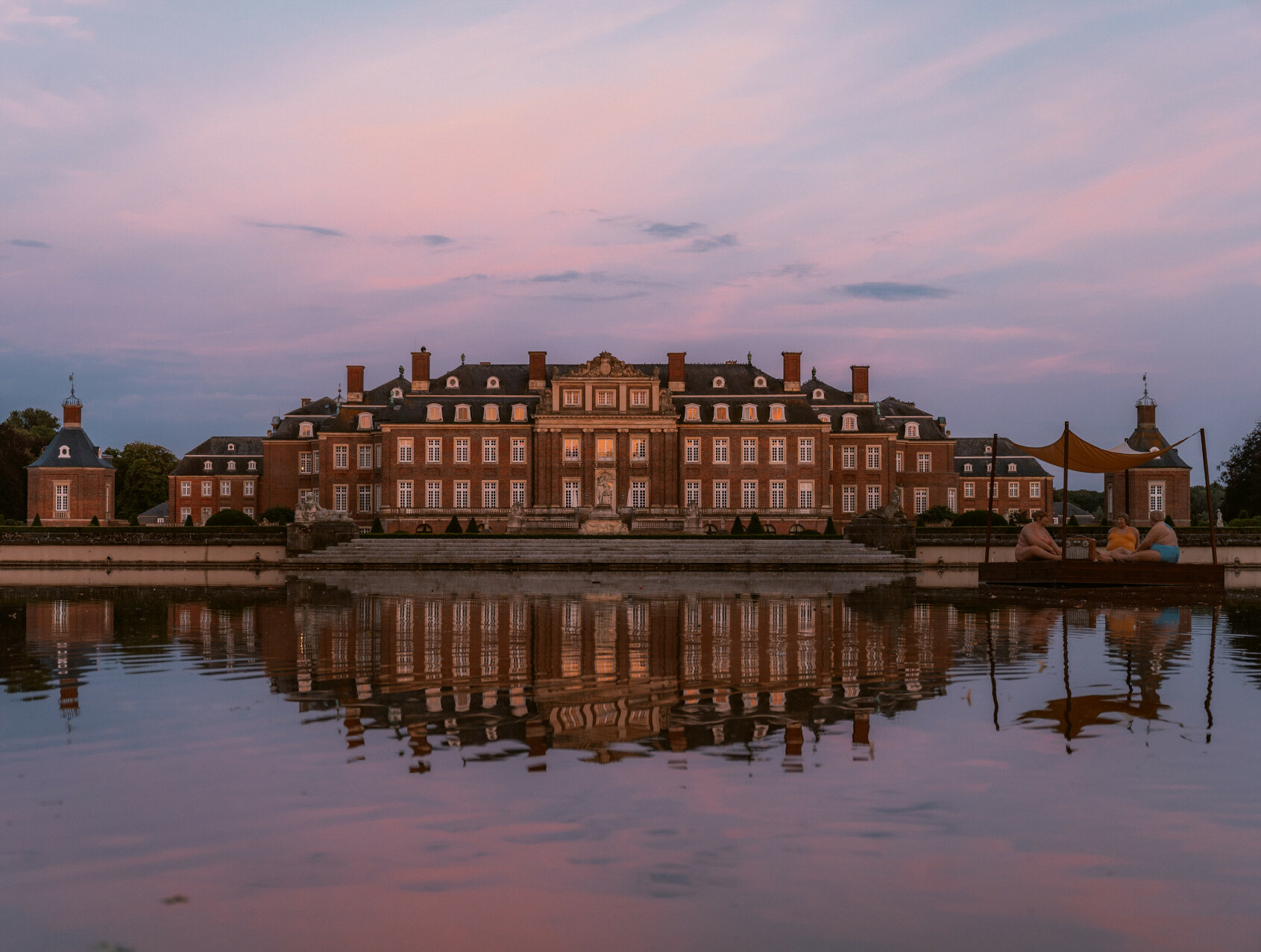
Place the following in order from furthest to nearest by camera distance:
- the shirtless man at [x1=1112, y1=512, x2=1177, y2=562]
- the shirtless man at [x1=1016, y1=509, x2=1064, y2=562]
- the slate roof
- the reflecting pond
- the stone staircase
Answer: the slate roof → the stone staircase → the shirtless man at [x1=1016, y1=509, x2=1064, y2=562] → the shirtless man at [x1=1112, y1=512, x2=1177, y2=562] → the reflecting pond

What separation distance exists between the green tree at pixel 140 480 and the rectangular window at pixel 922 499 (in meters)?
59.3

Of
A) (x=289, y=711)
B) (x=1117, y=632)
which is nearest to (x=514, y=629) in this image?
(x=289, y=711)

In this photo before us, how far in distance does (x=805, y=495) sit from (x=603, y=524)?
19.8 m

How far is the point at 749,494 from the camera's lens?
70.0 m

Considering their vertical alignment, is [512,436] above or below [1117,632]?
above

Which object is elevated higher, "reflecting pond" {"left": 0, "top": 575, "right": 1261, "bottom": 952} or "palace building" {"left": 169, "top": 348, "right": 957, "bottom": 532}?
"palace building" {"left": 169, "top": 348, "right": 957, "bottom": 532}

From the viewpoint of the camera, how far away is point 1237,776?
7.88 metres

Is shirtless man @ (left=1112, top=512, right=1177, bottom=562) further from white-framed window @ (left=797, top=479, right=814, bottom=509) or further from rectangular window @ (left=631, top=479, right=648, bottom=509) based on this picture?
rectangular window @ (left=631, top=479, right=648, bottom=509)

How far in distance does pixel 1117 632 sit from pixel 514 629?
939 cm

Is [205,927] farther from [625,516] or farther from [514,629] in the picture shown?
[625,516]

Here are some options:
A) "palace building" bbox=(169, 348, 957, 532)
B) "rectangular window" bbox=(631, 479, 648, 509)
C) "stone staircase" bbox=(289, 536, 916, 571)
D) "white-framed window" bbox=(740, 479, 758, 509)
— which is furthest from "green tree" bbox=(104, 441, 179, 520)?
"stone staircase" bbox=(289, 536, 916, 571)

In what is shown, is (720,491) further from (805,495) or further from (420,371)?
(420,371)

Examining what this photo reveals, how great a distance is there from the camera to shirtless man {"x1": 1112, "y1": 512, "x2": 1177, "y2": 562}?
20.0 meters

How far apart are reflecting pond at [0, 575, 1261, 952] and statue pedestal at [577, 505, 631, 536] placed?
3779 cm
